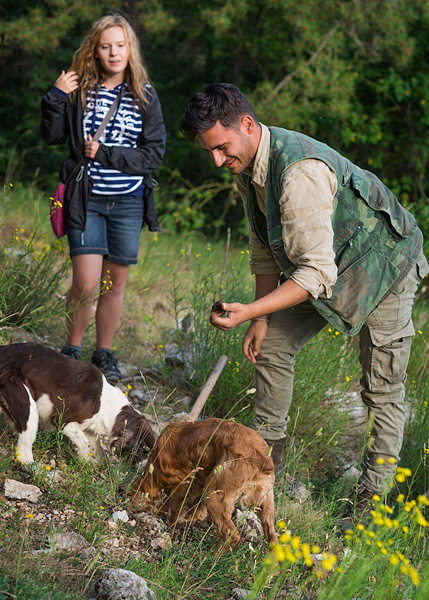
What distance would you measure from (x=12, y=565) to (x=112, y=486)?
667 mm

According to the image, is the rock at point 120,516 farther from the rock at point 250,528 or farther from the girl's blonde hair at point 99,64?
the girl's blonde hair at point 99,64

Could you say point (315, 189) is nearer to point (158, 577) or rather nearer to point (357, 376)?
point (158, 577)

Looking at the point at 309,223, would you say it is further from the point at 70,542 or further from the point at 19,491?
the point at 19,491

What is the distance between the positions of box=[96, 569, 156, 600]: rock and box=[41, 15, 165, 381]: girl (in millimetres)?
1951

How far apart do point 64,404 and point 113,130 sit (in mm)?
1971

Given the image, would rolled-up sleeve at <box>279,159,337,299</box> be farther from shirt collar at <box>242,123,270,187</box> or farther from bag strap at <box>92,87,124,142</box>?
bag strap at <box>92,87,124,142</box>

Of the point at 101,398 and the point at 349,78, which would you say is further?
the point at 349,78

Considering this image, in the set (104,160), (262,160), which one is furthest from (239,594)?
(104,160)

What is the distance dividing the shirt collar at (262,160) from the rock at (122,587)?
5.71 feet

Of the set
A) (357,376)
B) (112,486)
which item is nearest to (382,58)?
(357,376)

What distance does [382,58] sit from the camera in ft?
34.6

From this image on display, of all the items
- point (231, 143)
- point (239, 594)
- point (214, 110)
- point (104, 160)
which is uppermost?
point (214, 110)

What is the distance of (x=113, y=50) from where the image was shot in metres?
4.17

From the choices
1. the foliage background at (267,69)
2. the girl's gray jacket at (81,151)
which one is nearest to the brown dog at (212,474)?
the girl's gray jacket at (81,151)
